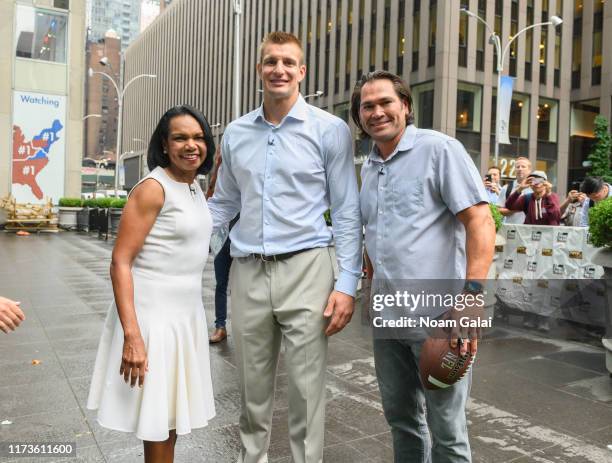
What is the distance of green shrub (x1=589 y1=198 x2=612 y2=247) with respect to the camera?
5.49 m

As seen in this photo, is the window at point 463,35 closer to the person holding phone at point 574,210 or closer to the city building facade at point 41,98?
the city building facade at point 41,98

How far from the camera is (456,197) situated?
260cm

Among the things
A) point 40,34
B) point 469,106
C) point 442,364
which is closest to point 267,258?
point 442,364

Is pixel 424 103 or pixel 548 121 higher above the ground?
pixel 424 103

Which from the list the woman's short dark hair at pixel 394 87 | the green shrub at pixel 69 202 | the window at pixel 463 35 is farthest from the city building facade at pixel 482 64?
the woman's short dark hair at pixel 394 87

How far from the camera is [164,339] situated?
9.12ft

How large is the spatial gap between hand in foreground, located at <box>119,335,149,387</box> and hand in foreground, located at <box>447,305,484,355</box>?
4.53 ft

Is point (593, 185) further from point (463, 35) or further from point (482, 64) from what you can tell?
point (482, 64)

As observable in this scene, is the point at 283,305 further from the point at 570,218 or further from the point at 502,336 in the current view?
the point at 570,218

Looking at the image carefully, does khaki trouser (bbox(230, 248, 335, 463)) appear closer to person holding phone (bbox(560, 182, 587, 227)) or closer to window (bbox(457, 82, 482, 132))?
person holding phone (bbox(560, 182, 587, 227))

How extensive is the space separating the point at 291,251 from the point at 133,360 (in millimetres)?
914

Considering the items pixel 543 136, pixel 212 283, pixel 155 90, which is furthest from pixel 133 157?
pixel 212 283

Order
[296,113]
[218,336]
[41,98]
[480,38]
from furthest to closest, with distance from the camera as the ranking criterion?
[480,38], [41,98], [218,336], [296,113]

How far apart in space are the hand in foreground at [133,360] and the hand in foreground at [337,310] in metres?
0.90
